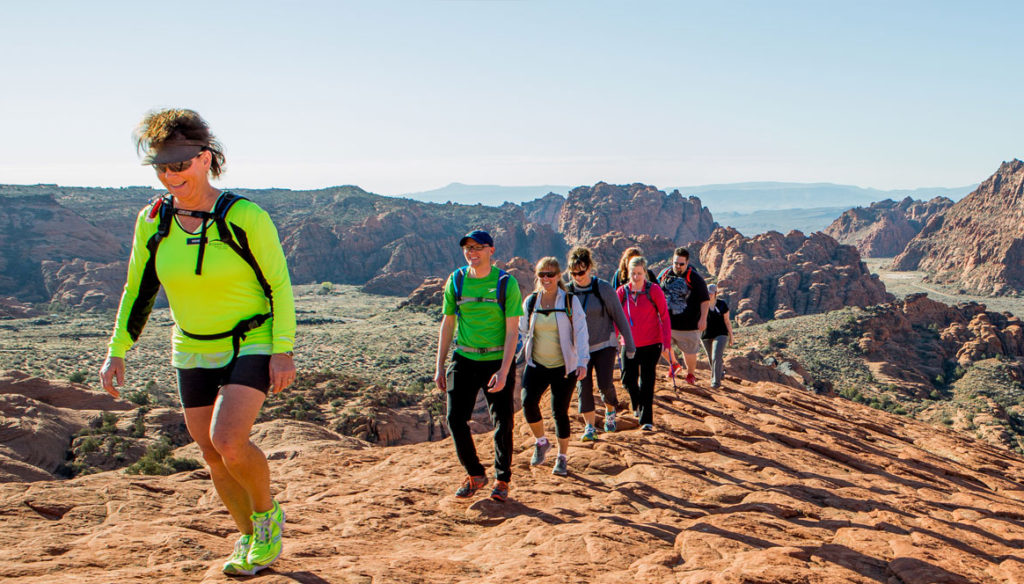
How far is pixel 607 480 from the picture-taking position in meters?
6.07

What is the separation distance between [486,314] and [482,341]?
0.68 ft

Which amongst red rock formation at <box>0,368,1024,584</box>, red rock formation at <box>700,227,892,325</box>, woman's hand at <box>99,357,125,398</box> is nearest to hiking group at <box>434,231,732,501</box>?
red rock formation at <box>0,368,1024,584</box>

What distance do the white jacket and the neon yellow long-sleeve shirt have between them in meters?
2.76

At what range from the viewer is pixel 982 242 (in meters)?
106

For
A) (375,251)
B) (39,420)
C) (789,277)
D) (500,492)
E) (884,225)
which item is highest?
(884,225)

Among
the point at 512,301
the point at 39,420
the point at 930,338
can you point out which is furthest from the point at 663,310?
the point at 930,338

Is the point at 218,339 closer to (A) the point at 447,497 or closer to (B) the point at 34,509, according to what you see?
(A) the point at 447,497

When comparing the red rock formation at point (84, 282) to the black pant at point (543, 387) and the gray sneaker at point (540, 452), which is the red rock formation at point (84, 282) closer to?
the gray sneaker at point (540, 452)

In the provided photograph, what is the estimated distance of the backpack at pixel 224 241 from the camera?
318 centimetres

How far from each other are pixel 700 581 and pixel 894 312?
171 ft

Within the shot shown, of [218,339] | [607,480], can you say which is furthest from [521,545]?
[218,339]

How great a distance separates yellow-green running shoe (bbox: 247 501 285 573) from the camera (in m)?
3.46

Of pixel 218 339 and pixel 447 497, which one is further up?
pixel 218 339

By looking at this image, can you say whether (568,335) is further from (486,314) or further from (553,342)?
(486,314)
